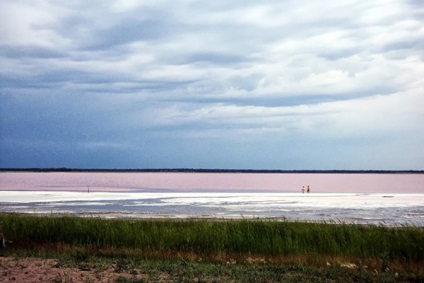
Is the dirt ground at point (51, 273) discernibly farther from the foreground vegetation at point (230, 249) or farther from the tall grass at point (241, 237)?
the tall grass at point (241, 237)

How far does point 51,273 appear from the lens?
13.2 metres

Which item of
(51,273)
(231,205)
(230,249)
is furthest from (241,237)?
(231,205)

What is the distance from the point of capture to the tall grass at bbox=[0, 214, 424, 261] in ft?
61.6

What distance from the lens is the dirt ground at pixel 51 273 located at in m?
12.4

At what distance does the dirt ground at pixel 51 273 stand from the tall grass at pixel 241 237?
560 centimetres

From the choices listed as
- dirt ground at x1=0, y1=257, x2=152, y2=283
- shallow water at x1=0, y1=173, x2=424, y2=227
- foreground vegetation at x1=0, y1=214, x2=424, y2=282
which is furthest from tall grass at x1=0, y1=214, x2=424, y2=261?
shallow water at x1=0, y1=173, x2=424, y2=227

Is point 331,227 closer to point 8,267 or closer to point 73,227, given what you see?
point 73,227

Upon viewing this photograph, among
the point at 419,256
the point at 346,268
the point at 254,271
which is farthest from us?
the point at 419,256

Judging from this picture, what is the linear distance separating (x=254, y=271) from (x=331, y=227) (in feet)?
25.8

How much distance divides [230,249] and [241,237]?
693 millimetres

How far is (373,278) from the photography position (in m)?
13.0

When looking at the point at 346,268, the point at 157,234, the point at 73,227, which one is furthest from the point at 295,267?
the point at 73,227

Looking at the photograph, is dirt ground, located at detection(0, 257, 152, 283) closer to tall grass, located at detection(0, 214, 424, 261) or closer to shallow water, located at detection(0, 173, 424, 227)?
tall grass, located at detection(0, 214, 424, 261)

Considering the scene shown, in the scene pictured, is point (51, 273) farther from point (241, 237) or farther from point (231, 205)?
point (231, 205)
